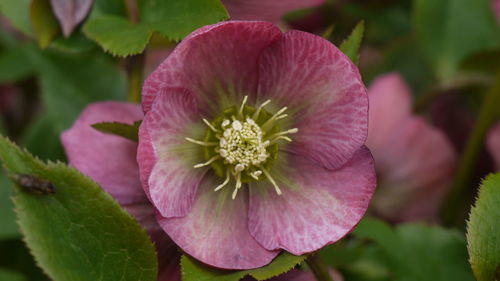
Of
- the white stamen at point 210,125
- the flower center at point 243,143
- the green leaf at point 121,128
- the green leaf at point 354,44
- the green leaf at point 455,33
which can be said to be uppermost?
the green leaf at point 354,44

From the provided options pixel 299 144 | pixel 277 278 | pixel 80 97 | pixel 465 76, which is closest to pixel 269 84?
pixel 299 144

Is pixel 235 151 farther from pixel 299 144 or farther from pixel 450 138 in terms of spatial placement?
pixel 450 138

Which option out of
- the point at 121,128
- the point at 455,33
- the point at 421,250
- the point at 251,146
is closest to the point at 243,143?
the point at 251,146

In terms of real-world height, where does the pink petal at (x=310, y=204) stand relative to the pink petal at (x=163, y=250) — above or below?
above

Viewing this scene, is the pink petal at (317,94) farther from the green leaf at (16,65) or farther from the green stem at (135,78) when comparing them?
the green leaf at (16,65)

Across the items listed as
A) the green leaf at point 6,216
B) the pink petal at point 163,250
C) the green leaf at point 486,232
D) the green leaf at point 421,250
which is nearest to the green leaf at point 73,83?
the green leaf at point 6,216

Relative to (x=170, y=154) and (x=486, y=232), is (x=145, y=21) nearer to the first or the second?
(x=170, y=154)
